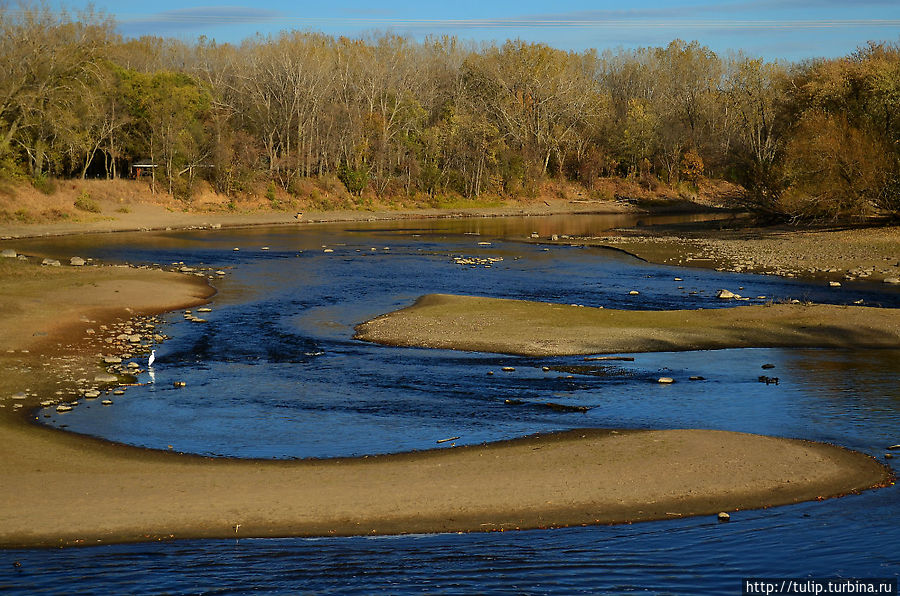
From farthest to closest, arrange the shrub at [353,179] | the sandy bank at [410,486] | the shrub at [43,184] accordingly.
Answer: the shrub at [353,179] → the shrub at [43,184] → the sandy bank at [410,486]

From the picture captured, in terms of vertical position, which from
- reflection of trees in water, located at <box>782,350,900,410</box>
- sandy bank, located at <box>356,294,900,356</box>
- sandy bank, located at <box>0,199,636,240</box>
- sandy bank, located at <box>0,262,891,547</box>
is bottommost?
sandy bank, located at <box>0,262,891,547</box>

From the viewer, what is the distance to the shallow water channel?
484 inches

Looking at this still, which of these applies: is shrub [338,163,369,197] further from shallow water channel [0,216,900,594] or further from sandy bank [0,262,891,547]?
sandy bank [0,262,891,547]

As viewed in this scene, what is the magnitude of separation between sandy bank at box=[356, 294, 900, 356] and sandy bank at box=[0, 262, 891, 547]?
10.1m

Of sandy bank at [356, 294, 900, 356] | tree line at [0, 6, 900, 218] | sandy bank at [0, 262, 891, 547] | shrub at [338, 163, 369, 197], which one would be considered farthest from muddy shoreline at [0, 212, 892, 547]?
shrub at [338, 163, 369, 197]

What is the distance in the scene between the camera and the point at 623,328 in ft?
102

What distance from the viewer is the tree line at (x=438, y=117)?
69.5 metres

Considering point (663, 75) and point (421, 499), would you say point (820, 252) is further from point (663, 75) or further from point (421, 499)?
point (663, 75)

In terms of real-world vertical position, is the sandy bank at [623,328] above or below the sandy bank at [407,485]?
above

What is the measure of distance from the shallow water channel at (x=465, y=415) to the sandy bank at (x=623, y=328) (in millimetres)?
1118

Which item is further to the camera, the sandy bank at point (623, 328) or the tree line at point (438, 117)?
the tree line at point (438, 117)

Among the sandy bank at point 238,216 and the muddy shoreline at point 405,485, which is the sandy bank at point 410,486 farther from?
the sandy bank at point 238,216

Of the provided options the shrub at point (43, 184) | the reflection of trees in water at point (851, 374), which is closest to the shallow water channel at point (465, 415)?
the reflection of trees in water at point (851, 374)

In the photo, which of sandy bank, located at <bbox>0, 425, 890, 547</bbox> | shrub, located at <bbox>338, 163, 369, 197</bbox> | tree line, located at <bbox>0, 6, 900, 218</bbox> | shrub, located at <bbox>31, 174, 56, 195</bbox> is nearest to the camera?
sandy bank, located at <bbox>0, 425, 890, 547</bbox>
